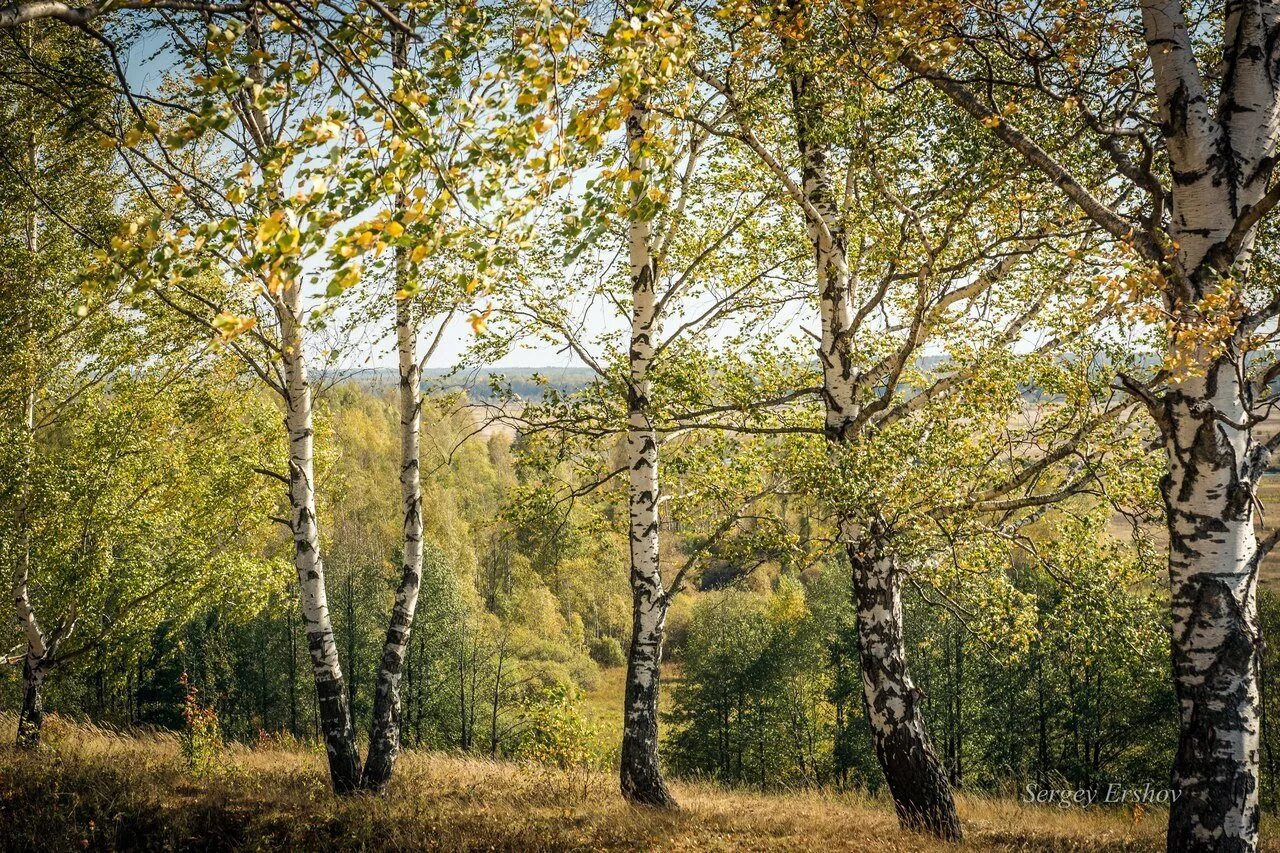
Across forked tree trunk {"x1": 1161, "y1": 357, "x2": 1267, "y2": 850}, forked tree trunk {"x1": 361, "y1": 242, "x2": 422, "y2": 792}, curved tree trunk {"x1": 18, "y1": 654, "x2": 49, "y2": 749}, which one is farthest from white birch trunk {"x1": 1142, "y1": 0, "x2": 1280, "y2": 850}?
curved tree trunk {"x1": 18, "y1": 654, "x2": 49, "y2": 749}

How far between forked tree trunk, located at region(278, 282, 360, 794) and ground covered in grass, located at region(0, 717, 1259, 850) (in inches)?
18.2

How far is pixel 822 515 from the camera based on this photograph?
7.19 metres

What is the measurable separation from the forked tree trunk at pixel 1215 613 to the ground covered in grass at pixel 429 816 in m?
2.47

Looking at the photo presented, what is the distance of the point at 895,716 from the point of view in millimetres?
6793

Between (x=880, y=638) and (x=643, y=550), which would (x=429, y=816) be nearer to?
(x=643, y=550)

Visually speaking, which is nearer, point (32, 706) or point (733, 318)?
point (733, 318)

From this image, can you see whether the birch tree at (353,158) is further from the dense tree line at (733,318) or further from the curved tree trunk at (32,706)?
the curved tree trunk at (32,706)

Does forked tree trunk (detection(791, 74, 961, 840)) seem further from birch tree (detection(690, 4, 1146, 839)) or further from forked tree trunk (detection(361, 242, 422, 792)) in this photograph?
forked tree trunk (detection(361, 242, 422, 792))

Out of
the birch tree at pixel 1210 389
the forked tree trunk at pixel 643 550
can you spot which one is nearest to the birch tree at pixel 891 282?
the birch tree at pixel 1210 389

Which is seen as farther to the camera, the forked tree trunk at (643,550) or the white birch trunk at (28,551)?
the white birch trunk at (28,551)

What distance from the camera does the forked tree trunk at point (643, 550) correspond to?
301 inches

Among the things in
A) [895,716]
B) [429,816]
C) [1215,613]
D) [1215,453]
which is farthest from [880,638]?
[429,816]

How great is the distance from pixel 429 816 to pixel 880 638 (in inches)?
177

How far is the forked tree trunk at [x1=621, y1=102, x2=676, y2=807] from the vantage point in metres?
7.64
